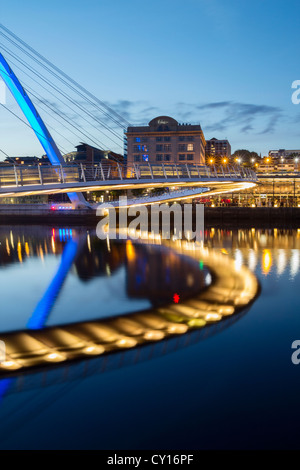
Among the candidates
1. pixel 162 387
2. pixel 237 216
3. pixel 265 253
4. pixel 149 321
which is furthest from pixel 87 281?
pixel 237 216

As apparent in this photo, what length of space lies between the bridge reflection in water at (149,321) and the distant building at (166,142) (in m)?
66.9

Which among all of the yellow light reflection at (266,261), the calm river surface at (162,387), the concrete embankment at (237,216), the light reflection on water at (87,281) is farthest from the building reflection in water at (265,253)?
the concrete embankment at (237,216)

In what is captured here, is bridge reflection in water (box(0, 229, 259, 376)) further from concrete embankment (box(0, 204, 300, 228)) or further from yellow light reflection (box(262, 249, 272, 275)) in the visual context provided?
concrete embankment (box(0, 204, 300, 228))

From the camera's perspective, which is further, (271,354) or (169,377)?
(271,354)

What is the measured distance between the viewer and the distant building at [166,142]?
275 ft

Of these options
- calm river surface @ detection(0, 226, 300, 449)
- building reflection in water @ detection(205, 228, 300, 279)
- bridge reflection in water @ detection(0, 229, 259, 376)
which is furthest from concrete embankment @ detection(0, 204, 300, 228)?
calm river surface @ detection(0, 226, 300, 449)

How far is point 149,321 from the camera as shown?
33.1 feet

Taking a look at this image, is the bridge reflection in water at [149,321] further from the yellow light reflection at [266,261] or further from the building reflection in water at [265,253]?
the building reflection in water at [265,253]

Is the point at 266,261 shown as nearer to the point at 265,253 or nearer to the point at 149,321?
the point at 265,253

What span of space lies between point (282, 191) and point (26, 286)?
6299 cm

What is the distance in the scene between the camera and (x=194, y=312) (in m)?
11.0

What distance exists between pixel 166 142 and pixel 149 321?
77203 millimetres
